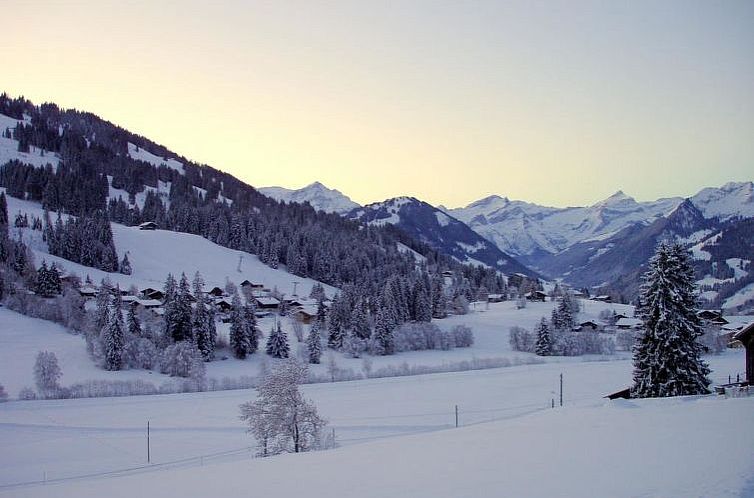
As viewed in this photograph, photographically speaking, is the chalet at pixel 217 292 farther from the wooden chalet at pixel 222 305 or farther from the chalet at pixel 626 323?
the chalet at pixel 626 323

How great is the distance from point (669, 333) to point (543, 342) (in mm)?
60181

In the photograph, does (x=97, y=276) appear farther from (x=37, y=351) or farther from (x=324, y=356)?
(x=324, y=356)

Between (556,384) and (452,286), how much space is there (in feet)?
283

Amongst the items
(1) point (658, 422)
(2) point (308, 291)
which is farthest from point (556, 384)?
(2) point (308, 291)

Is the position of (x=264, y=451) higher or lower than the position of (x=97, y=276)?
lower

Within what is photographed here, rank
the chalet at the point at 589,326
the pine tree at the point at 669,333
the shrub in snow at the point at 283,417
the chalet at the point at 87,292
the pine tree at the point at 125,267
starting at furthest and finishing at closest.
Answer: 1. the pine tree at the point at 125,267
2. the chalet at the point at 589,326
3. the chalet at the point at 87,292
4. the shrub in snow at the point at 283,417
5. the pine tree at the point at 669,333

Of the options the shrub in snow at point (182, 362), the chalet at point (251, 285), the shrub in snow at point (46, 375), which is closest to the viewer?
the shrub in snow at point (46, 375)

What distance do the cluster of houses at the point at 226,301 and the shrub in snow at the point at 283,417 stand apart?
53.7 meters

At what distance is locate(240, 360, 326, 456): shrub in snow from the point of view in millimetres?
28408

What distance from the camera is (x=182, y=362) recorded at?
203 feet

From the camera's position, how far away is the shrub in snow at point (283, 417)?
1118 inches

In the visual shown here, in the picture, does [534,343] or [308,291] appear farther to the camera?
[308,291]

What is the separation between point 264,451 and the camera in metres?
27.6

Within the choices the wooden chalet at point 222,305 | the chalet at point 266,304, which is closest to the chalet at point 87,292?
the wooden chalet at point 222,305
